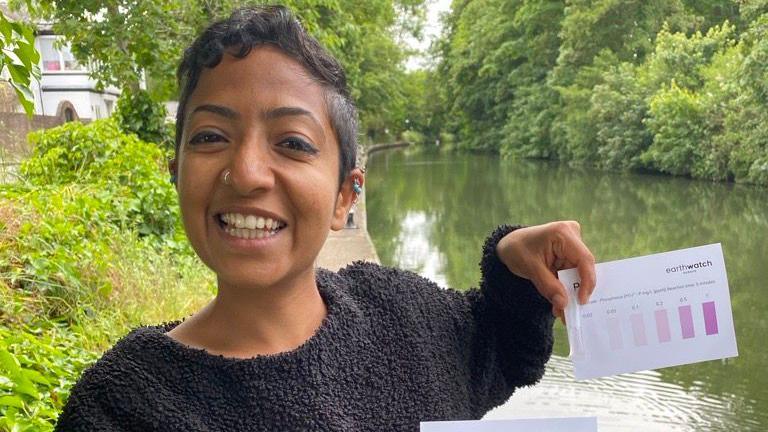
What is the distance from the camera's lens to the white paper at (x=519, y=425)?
45.4 inches

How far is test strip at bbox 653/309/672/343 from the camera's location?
4.08 feet

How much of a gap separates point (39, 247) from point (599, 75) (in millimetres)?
24065

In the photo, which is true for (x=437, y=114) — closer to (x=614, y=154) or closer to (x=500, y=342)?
(x=614, y=154)

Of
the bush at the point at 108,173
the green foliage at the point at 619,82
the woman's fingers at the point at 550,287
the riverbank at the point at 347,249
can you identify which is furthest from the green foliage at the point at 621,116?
the woman's fingers at the point at 550,287

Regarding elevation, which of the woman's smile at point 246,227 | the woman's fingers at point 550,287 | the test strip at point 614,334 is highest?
the woman's smile at point 246,227

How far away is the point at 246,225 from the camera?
3.80 ft

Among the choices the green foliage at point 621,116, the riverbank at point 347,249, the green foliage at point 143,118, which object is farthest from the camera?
the green foliage at point 621,116

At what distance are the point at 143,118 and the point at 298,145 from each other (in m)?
8.84

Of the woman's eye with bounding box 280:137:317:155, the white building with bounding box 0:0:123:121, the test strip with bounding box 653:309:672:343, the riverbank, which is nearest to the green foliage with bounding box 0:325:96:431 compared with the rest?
the woman's eye with bounding box 280:137:317:155

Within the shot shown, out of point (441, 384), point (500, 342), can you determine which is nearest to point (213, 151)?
point (441, 384)

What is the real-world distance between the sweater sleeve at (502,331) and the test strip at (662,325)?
0.79ft

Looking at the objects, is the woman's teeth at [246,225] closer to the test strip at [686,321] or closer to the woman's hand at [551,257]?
the woman's hand at [551,257]

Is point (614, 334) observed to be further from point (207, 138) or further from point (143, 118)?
point (143, 118)

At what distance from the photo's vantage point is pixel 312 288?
1337mm
